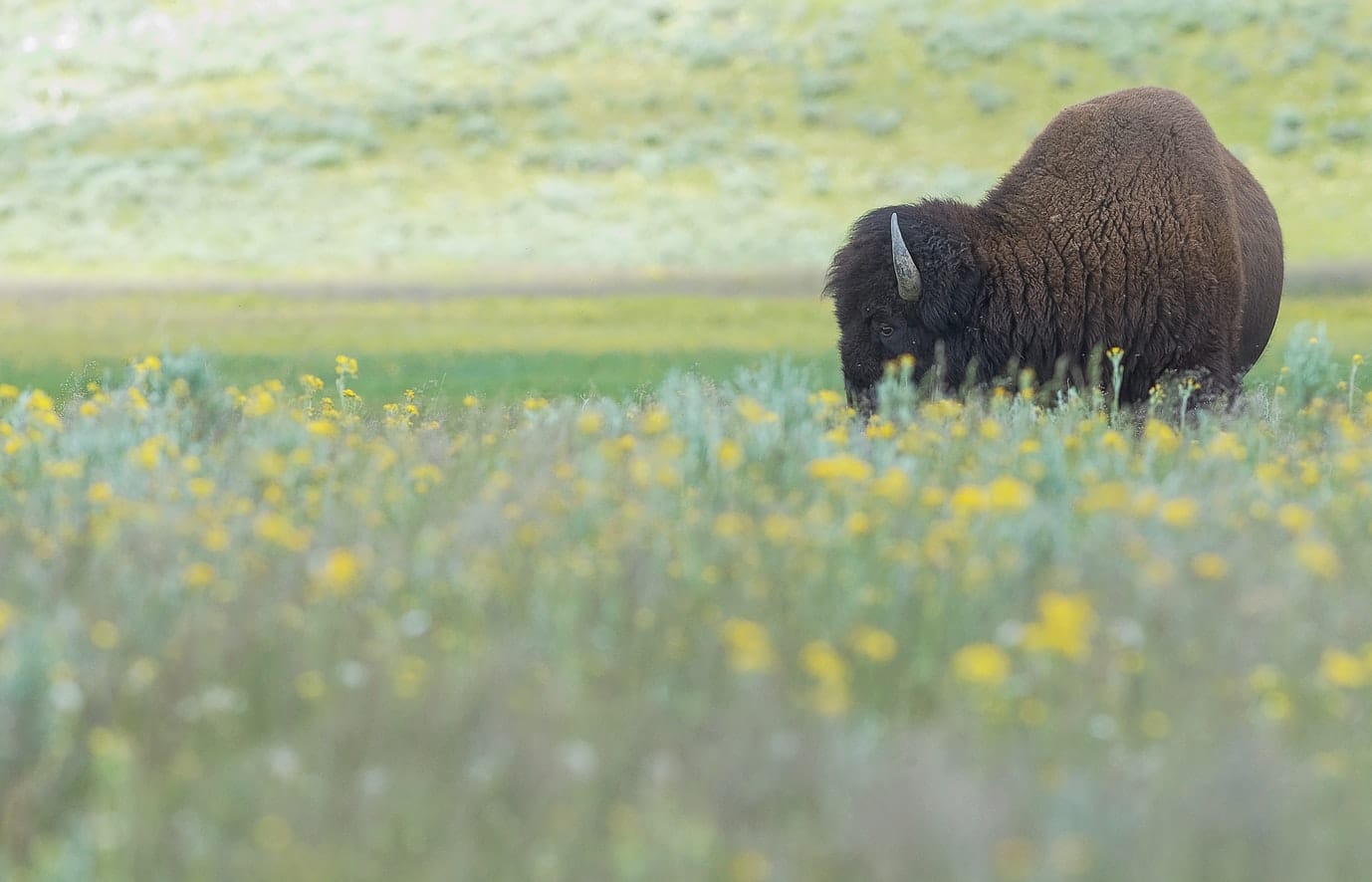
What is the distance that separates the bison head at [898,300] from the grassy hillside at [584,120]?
1636 cm

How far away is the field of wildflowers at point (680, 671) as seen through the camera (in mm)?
2742

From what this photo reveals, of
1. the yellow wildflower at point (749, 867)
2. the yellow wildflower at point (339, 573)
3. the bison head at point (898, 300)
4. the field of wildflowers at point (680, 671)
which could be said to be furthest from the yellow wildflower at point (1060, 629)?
the bison head at point (898, 300)

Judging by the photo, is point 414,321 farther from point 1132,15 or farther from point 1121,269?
point 1132,15

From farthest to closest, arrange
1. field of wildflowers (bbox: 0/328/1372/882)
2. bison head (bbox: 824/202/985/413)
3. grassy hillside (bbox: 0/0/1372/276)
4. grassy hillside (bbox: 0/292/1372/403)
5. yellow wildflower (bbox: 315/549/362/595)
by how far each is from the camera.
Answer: grassy hillside (bbox: 0/0/1372/276)
grassy hillside (bbox: 0/292/1372/403)
bison head (bbox: 824/202/985/413)
yellow wildflower (bbox: 315/549/362/595)
field of wildflowers (bbox: 0/328/1372/882)

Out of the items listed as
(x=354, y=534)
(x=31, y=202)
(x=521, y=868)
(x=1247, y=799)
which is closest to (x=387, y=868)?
(x=521, y=868)

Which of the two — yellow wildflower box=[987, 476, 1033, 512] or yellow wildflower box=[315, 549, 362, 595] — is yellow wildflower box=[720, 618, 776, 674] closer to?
yellow wildflower box=[987, 476, 1033, 512]

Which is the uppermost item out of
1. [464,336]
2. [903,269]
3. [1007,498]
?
[903,269]

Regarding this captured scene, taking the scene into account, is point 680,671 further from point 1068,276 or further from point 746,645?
point 1068,276

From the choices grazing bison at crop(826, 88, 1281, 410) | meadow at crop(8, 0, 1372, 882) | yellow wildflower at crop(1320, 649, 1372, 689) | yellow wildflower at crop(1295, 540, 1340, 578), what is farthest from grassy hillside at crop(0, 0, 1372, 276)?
yellow wildflower at crop(1320, 649, 1372, 689)

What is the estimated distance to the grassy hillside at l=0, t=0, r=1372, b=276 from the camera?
27484mm

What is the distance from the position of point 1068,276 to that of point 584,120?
24827mm

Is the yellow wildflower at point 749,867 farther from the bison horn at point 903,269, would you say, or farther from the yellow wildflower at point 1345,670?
the bison horn at point 903,269

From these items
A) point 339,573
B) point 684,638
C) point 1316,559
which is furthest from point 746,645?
point 1316,559

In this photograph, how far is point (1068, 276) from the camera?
8.91 m
